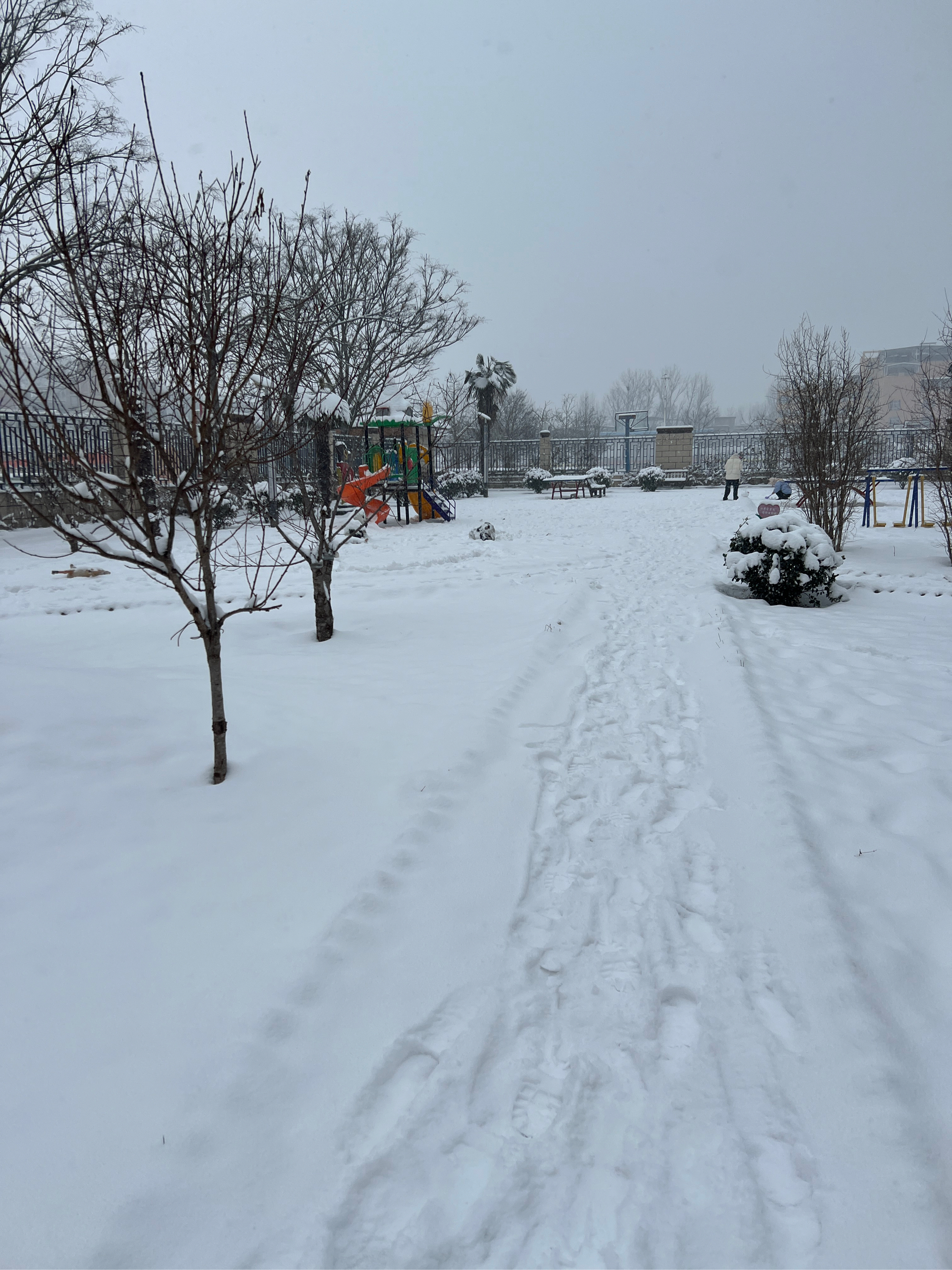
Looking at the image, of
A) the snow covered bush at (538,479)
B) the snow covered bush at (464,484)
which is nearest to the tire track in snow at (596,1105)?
the snow covered bush at (464,484)

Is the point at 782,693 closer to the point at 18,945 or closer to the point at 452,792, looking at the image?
the point at 452,792

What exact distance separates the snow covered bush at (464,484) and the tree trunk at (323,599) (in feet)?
58.7

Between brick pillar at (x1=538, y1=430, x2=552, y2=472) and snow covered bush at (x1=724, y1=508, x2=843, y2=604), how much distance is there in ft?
83.3

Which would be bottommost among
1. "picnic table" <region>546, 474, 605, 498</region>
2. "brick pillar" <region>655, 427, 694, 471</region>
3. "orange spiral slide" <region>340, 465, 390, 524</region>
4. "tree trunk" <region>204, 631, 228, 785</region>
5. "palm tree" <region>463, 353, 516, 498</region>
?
"tree trunk" <region>204, 631, 228, 785</region>

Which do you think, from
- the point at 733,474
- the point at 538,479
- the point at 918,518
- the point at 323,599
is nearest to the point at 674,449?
the point at 538,479

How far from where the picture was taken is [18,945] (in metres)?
2.34

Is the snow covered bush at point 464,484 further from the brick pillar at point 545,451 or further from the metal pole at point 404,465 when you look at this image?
the brick pillar at point 545,451

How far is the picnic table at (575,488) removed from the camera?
1043 inches

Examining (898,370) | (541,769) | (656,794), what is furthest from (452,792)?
(898,370)

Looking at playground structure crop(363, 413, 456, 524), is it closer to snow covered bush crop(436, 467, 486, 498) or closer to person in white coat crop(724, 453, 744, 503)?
snow covered bush crop(436, 467, 486, 498)

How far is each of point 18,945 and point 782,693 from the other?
4.70m

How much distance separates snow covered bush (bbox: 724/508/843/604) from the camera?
309 inches

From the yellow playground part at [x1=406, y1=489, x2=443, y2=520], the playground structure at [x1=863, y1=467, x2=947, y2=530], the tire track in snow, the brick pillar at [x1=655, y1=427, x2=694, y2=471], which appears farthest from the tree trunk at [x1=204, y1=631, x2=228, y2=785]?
the brick pillar at [x1=655, y1=427, x2=694, y2=471]

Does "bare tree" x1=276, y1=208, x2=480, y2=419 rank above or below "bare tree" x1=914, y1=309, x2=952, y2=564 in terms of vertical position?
above
